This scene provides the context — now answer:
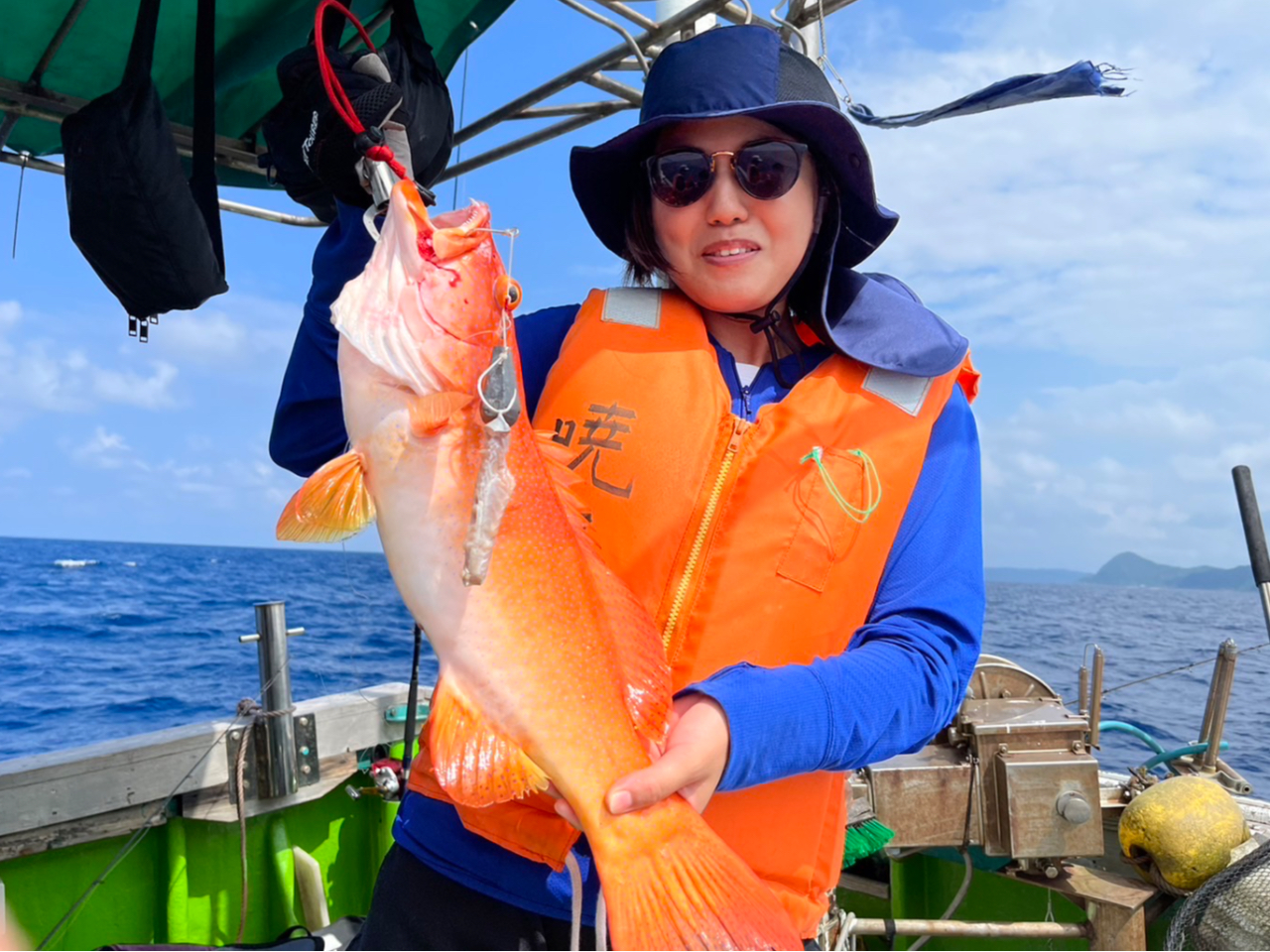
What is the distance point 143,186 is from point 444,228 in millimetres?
1748

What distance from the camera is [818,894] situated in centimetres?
219

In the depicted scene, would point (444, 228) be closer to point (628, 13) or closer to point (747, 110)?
point (747, 110)

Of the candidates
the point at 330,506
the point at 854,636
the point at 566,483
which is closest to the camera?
the point at 330,506

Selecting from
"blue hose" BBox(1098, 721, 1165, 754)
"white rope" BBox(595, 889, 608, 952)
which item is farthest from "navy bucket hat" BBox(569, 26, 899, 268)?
"blue hose" BBox(1098, 721, 1165, 754)

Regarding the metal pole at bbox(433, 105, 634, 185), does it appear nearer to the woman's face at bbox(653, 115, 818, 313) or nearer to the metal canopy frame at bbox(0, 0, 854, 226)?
the metal canopy frame at bbox(0, 0, 854, 226)

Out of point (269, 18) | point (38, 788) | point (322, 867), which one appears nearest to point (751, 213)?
point (269, 18)

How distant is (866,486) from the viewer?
2229 millimetres

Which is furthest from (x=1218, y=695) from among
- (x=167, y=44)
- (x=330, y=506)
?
(x=167, y=44)

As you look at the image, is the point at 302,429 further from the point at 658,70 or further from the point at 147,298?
the point at 147,298

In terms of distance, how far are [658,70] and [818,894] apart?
6.67 feet

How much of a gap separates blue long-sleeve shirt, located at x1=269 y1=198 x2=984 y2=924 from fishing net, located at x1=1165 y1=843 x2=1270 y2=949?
233 cm

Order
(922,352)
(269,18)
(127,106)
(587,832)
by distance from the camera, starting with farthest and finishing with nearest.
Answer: (269,18) < (127,106) < (922,352) < (587,832)

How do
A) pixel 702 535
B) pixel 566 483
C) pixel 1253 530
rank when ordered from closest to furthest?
pixel 566 483, pixel 702 535, pixel 1253 530

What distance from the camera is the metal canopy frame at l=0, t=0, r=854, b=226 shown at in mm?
3998
